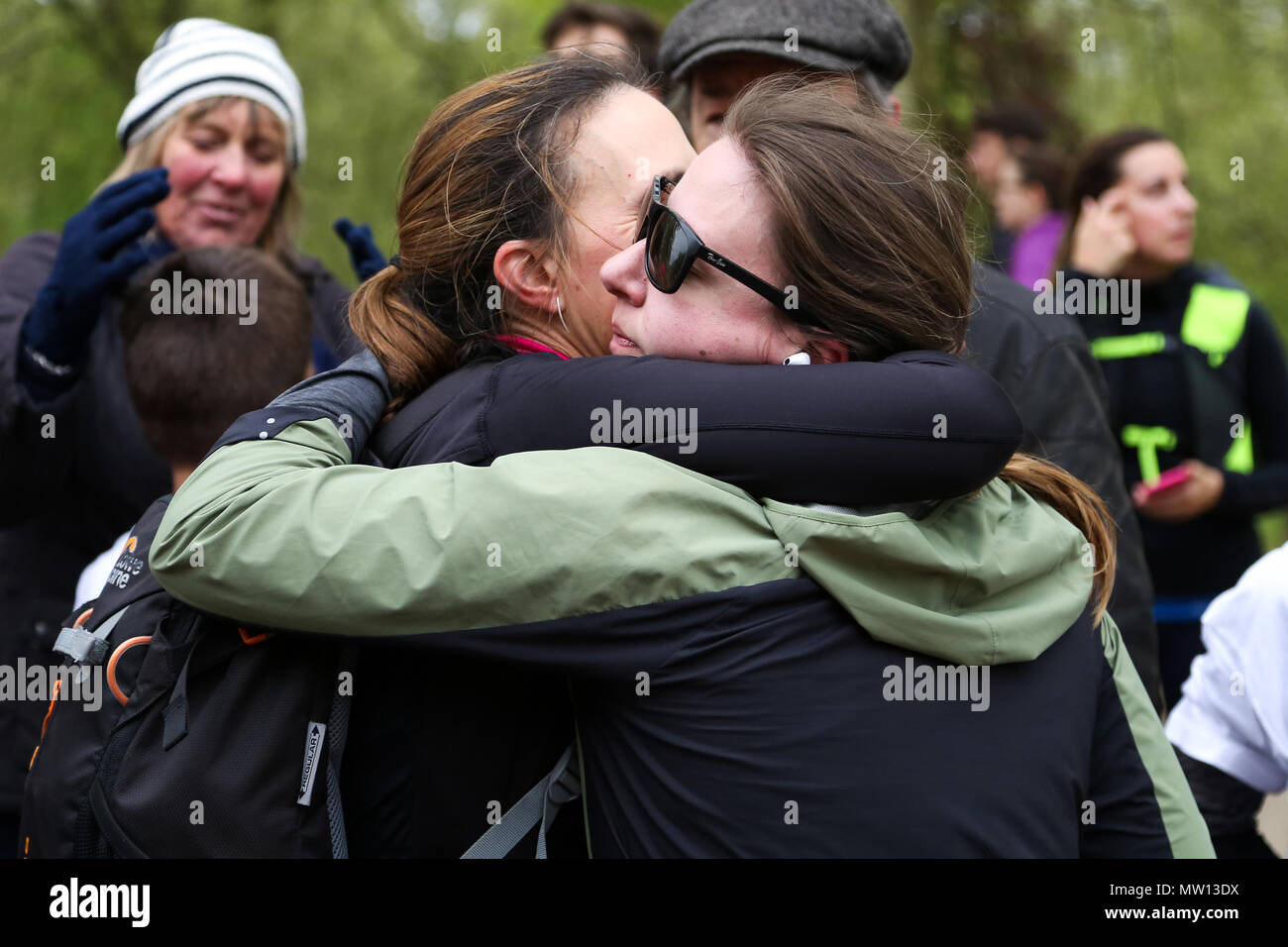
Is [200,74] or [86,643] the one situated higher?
→ [200,74]

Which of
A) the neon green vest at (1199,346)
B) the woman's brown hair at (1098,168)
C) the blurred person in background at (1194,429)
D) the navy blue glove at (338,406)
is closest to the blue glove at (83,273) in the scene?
the navy blue glove at (338,406)

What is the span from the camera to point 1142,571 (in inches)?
107

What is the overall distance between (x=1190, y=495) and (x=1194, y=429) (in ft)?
0.80

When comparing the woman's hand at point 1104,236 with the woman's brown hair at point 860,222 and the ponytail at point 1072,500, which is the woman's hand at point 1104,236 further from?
the woman's brown hair at point 860,222

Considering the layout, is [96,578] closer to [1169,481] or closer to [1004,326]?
[1004,326]

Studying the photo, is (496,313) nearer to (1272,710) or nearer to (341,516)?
(341,516)

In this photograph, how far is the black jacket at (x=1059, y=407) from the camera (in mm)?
2654

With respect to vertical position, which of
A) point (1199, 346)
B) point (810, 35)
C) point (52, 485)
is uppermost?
point (810, 35)

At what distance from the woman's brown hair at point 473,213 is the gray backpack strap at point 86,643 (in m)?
0.50

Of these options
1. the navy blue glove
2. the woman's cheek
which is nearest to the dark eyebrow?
the navy blue glove

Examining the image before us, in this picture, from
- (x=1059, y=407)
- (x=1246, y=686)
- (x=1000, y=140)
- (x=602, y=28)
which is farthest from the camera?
(x=1000, y=140)

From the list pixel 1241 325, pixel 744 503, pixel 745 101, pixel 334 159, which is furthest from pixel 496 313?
pixel 334 159

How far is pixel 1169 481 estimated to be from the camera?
3.99 metres

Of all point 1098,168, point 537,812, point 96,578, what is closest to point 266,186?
point 96,578
